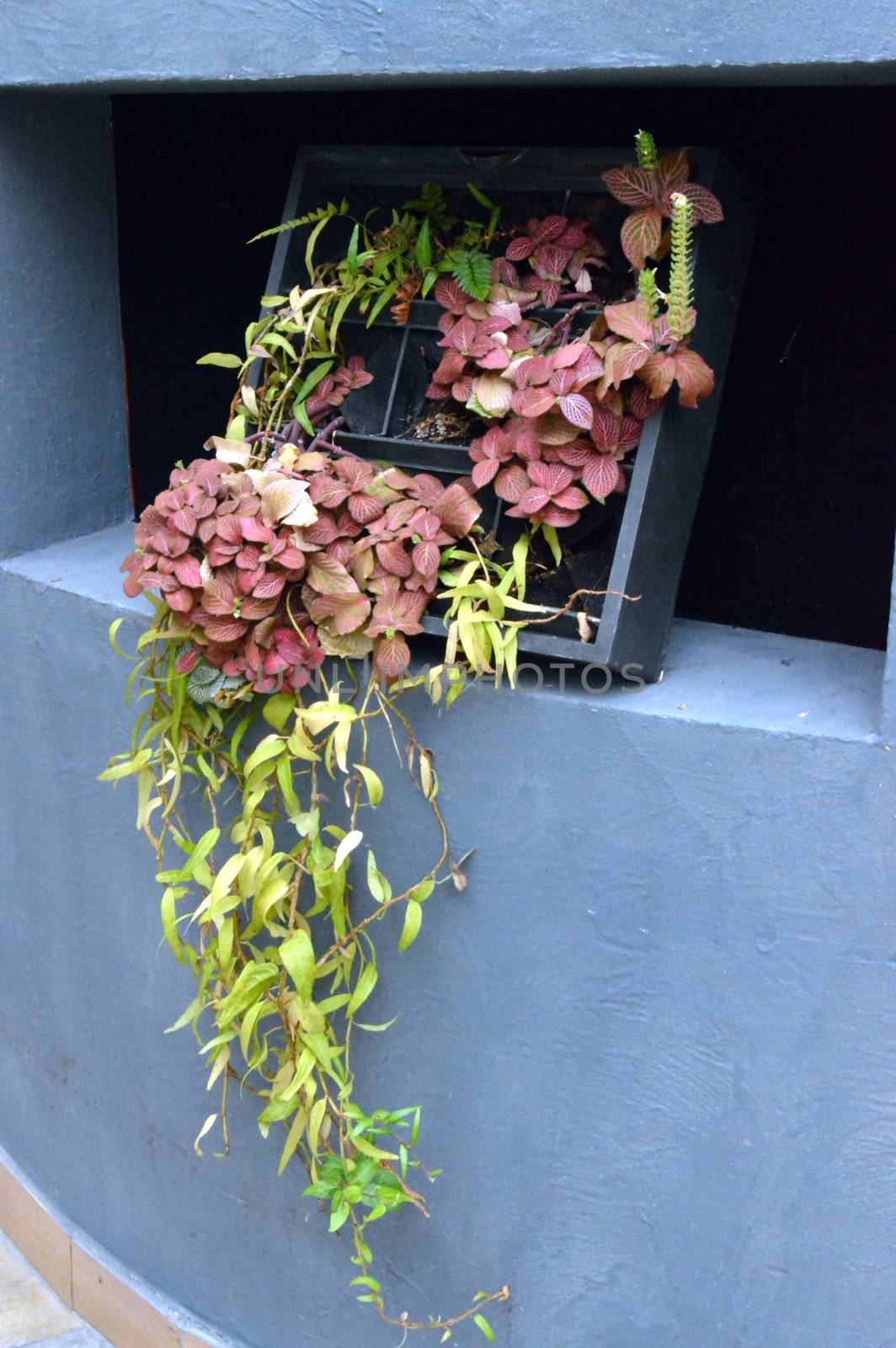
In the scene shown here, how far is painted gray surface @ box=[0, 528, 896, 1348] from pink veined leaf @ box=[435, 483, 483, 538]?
244 mm

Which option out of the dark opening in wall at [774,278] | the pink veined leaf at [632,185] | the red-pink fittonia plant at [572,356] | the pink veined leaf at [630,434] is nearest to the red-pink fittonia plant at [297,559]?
the red-pink fittonia plant at [572,356]

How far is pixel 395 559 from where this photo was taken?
1527 mm

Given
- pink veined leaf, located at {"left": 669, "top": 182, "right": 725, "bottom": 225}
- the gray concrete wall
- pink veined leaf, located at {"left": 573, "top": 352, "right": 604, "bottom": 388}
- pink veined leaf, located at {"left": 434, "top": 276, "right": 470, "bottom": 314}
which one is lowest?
the gray concrete wall

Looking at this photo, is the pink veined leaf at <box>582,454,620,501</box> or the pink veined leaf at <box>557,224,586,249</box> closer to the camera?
the pink veined leaf at <box>582,454,620,501</box>

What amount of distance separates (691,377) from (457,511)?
13.4 inches

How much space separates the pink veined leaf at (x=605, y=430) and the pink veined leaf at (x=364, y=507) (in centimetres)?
30

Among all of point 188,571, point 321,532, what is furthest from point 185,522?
point 321,532

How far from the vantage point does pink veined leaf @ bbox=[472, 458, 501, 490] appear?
4.97 ft

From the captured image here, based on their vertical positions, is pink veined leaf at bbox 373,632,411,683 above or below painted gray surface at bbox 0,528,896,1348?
above

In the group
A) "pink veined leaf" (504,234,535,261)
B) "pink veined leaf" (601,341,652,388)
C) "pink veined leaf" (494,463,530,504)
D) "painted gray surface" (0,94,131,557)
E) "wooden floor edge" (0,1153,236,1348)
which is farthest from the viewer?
"wooden floor edge" (0,1153,236,1348)

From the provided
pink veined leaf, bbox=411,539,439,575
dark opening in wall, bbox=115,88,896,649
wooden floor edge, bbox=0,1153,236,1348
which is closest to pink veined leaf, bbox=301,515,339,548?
pink veined leaf, bbox=411,539,439,575

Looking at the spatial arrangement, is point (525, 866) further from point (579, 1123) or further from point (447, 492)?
point (447, 492)

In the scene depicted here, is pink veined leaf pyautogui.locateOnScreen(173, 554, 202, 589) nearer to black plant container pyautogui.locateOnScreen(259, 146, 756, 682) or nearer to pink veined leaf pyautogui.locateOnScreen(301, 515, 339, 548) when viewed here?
pink veined leaf pyautogui.locateOnScreen(301, 515, 339, 548)

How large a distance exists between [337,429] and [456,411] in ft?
0.63
